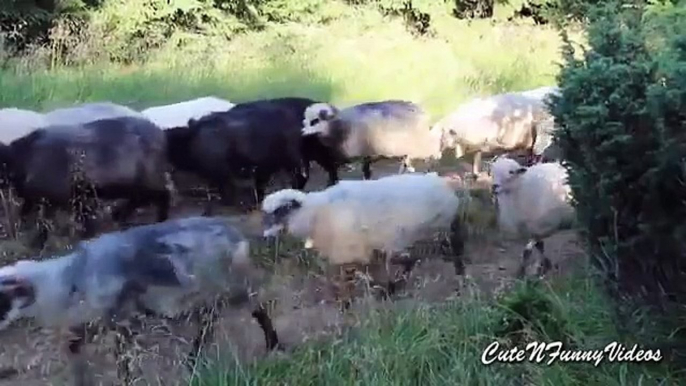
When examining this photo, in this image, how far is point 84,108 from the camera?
28.5 ft

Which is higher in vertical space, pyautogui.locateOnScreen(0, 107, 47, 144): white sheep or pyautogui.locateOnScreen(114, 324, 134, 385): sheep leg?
pyautogui.locateOnScreen(0, 107, 47, 144): white sheep

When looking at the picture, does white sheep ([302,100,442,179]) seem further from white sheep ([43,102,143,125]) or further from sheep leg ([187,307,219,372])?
sheep leg ([187,307,219,372])

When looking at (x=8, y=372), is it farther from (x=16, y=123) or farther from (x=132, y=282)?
(x=16, y=123)

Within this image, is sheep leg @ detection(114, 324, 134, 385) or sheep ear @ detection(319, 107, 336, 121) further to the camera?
sheep ear @ detection(319, 107, 336, 121)

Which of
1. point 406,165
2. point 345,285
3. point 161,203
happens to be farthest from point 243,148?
point 345,285

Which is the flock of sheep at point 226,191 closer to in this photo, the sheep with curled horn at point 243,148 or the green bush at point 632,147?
the sheep with curled horn at point 243,148

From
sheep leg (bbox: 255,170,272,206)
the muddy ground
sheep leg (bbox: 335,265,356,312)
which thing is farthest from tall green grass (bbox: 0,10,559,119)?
sheep leg (bbox: 335,265,356,312)

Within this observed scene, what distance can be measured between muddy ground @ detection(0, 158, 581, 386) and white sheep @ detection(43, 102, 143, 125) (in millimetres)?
2615

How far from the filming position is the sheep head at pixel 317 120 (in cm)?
833

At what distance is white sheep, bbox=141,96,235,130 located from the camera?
8.52 meters

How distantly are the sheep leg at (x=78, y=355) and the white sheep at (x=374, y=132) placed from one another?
3653 mm

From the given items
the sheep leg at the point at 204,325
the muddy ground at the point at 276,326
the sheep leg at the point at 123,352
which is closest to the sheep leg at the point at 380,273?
Result: the muddy ground at the point at 276,326

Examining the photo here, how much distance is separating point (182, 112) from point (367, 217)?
3368 mm

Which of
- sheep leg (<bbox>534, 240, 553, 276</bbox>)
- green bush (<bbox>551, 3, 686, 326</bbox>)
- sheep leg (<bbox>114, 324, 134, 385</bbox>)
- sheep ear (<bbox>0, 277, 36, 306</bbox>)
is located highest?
green bush (<bbox>551, 3, 686, 326</bbox>)
